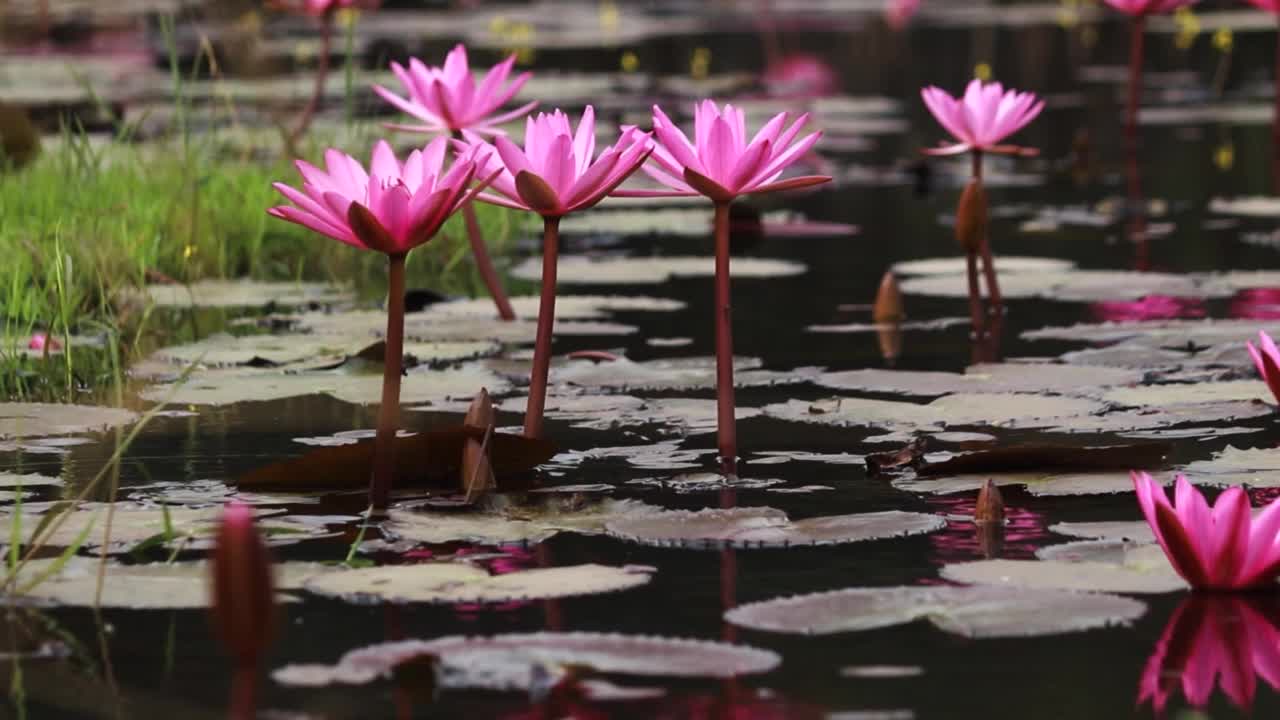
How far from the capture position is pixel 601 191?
115 inches

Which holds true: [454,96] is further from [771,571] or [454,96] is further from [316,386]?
[771,571]

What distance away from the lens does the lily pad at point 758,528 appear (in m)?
2.66

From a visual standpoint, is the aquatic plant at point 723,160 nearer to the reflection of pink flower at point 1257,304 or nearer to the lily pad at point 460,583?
the lily pad at point 460,583

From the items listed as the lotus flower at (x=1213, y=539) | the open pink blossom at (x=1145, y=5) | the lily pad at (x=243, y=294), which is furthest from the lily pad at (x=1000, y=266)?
the lotus flower at (x=1213, y=539)

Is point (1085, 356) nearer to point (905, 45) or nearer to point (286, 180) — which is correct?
point (286, 180)

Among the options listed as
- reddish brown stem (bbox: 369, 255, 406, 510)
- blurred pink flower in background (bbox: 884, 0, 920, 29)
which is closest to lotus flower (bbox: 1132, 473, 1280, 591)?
reddish brown stem (bbox: 369, 255, 406, 510)

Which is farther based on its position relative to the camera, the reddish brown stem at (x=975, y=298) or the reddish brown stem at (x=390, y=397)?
the reddish brown stem at (x=975, y=298)

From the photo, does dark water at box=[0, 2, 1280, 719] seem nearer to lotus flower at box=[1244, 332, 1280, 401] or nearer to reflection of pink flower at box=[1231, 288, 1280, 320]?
reflection of pink flower at box=[1231, 288, 1280, 320]

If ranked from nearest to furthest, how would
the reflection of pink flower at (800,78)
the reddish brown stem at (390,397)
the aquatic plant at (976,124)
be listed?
the reddish brown stem at (390,397)
the aquatic plant at (976,124)
the reflection of pink flower at (800,78)

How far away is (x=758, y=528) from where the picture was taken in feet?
8.85

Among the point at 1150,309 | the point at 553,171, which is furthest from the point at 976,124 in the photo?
the point at 553,171

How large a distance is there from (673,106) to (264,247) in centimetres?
471

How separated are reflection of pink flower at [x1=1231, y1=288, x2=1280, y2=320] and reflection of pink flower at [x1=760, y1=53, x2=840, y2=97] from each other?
6203mm

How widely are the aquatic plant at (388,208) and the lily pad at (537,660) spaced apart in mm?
642
